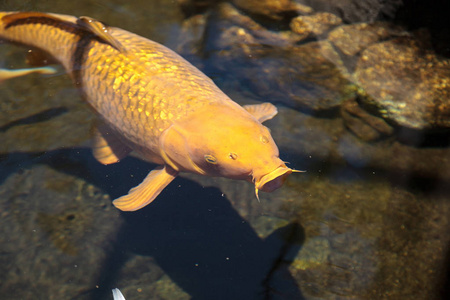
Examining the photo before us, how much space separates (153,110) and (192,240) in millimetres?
1068

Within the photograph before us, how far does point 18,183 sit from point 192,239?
4.93 feet

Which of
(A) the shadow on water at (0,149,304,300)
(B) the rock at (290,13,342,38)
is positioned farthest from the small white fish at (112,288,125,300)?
(B) the rock at (290,13,342,38)

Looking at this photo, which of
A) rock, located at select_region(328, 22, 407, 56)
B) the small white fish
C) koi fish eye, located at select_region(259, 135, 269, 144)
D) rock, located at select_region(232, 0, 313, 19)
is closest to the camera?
koi fish eye, located at select_region(259, 135, 269, 144)

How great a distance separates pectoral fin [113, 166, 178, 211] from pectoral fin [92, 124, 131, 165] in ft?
1.71

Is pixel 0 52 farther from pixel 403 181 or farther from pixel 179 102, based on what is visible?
pixel 403 181

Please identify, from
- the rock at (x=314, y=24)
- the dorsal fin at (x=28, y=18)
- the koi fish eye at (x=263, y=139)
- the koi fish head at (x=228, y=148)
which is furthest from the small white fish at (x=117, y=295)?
the rock at (x=314, y=24)

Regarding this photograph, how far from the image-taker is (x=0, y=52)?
345 cm

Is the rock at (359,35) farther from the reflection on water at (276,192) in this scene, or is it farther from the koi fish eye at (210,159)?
the koi fish eye at (210,159)

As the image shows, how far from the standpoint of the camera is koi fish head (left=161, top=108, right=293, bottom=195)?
6.34 ft

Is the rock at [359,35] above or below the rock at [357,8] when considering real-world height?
below

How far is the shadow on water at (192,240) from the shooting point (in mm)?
2471

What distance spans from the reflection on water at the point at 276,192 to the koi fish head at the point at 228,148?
791 mm

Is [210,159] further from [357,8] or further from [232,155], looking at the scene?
[357,8]

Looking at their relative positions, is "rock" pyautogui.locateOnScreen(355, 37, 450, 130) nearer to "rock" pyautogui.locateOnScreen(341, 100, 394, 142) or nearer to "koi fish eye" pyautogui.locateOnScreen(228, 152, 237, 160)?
"rock" pyautogui.locateOnScreen(341, 100, 394, 142)
